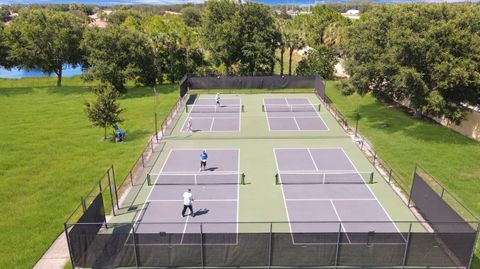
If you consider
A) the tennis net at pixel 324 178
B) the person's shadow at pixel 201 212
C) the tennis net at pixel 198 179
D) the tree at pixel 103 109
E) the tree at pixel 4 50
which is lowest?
the person's shadow at pixel 201 212

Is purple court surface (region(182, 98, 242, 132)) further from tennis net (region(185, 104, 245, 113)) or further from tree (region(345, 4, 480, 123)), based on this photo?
tree (region(345, 4, 480, 123))

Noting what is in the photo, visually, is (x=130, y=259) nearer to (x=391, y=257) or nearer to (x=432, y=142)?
(x=391, y=257)

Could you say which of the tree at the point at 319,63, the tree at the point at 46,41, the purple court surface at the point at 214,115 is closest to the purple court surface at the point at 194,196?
the purple court surface at the point at 214,115

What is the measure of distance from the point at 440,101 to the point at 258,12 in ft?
97.6

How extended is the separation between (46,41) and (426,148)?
49327 mm

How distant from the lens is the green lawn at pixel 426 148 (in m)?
21.8

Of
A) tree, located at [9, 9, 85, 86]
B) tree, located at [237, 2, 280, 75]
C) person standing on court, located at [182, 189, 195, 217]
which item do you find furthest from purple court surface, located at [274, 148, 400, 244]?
tree, located at [9, 9, 85, 86]

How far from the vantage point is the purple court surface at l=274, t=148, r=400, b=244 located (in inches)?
679

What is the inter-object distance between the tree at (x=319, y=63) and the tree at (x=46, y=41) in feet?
107

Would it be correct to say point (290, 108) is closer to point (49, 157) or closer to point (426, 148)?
point (426, 148)

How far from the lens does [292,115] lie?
37.3 metres

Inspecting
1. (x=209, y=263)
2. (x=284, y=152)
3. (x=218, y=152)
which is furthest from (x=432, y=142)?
(x=209, y=263)

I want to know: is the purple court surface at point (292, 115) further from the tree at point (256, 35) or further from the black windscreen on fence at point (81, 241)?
the black windscreen on fence at point (81, 241)

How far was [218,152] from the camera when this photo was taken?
27031 millimetres
